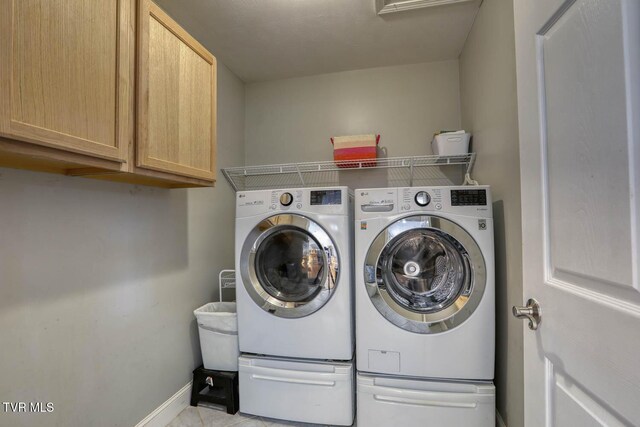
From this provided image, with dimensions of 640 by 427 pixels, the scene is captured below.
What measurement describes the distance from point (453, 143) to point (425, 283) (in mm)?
1044

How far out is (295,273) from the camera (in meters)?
1.63

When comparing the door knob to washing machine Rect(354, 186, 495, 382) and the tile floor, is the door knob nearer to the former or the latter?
washing machine Rect(354, 186, 495, 382)

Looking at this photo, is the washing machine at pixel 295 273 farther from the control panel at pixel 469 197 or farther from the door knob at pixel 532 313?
the door knob at pixel 532 313

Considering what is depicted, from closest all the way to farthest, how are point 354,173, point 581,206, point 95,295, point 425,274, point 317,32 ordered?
point 581,206
point 95,295
point 425,274
point 317,32
point 354,173

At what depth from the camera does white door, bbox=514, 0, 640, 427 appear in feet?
1.47

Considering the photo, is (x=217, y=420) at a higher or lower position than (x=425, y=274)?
lower

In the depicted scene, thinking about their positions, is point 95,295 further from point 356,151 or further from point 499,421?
point 499,421

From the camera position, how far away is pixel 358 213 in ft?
4.93

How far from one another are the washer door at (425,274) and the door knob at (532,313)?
27.5 inches

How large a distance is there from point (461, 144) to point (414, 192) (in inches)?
30.2

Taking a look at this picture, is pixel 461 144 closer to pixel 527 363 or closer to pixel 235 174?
pixel 527 363

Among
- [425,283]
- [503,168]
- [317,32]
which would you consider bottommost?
[425,283]

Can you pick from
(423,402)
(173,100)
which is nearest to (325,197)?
(173,100)

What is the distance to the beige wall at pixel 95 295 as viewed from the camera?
0.97 m
